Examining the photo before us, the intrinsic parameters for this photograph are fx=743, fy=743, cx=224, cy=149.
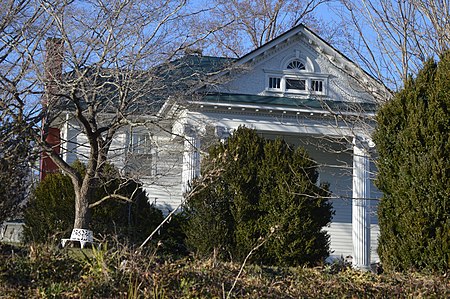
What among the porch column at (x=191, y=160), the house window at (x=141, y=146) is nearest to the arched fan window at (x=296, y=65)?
the porch column at (x=191, y=160)

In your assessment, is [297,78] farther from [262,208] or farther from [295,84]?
[262,208]

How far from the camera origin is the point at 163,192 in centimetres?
2139

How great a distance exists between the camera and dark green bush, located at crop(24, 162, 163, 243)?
1628 centimetres

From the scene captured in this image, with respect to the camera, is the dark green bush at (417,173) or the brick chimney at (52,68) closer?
the dark green bush at (417,173)

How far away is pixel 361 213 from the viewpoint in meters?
20.1

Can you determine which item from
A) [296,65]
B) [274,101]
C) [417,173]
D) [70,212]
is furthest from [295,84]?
[417,173]

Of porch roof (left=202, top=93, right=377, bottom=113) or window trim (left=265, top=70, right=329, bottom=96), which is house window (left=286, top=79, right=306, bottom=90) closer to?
window trim (left=265, top=70, right=329, bottom=96)

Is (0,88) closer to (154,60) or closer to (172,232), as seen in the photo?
(154,60)

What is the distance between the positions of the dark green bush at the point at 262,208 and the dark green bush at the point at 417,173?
13.5 ft

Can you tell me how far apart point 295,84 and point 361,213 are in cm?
411

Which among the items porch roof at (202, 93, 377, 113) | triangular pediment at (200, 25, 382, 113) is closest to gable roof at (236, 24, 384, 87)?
triangular pediment at (200, 25, 382, 113)

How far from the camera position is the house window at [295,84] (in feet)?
69.1

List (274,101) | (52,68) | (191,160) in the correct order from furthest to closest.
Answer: (274,101), (191,160), (52,68)

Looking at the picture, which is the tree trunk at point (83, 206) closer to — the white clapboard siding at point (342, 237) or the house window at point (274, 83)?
the house window at point (274, 83)
